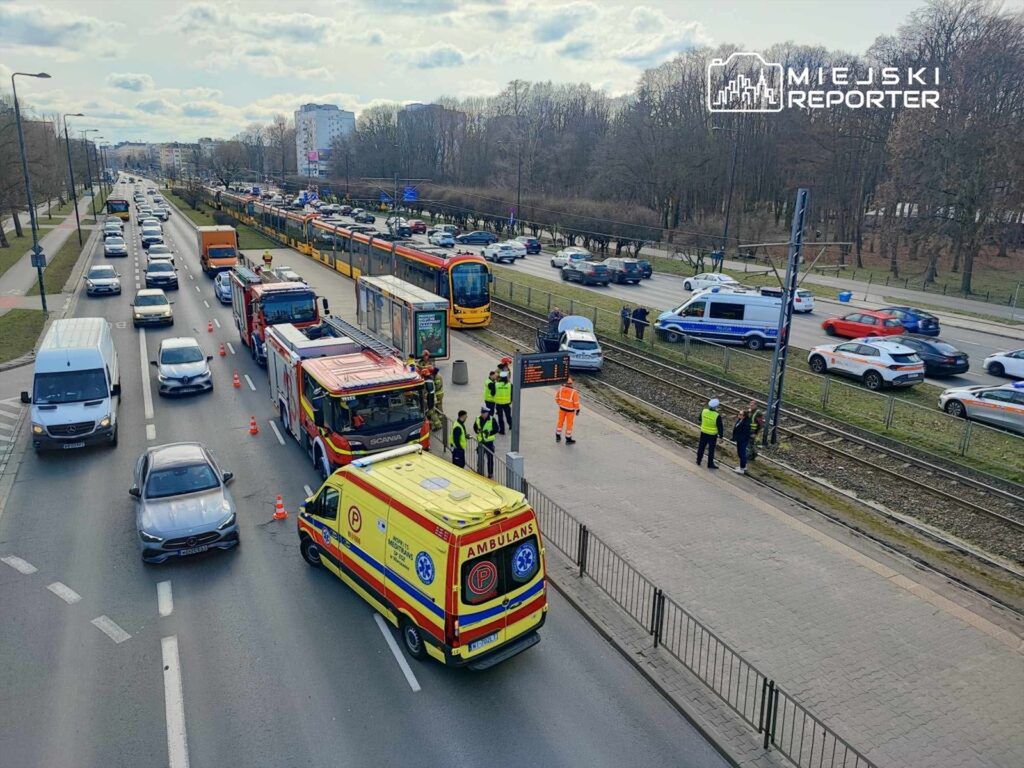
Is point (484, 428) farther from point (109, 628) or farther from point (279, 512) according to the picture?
point (109, 628)

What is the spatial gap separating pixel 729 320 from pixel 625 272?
18010 millimetres

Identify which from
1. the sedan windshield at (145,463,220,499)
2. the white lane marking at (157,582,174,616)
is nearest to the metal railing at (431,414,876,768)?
the sedan windshield at (145,463,220,499)

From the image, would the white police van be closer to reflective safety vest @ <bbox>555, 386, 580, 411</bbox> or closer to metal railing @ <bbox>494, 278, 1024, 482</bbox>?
metal railing @ <bbox>494, 278, 1024, 482</bbox>

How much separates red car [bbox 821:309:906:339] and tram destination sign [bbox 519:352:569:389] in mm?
20941

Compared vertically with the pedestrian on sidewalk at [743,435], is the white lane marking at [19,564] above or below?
below

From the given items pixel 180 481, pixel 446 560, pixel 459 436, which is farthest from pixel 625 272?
pixel 446 560

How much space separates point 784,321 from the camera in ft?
57.5

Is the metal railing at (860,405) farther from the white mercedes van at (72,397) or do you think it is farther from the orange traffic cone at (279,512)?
the white mercedes van at (72,397)

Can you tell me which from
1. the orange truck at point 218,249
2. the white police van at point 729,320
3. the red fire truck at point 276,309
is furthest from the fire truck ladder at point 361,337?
the orange truck at point 218,249

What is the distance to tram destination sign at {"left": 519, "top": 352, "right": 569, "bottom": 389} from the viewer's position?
46.4 ft

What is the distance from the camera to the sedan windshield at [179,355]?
69.2ft

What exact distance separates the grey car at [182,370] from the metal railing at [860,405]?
1586 centimetres

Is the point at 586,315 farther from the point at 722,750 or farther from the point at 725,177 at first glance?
the point at 725,177
